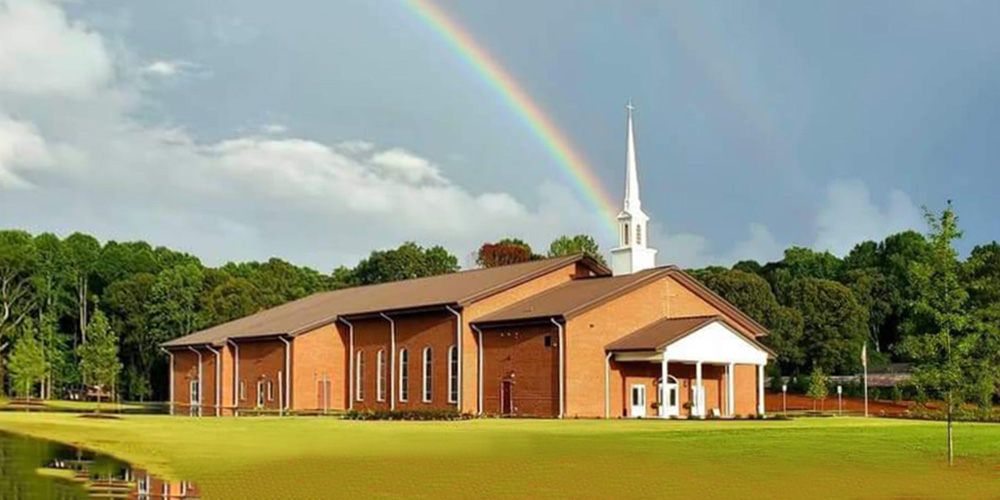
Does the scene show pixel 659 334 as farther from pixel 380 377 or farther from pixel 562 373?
pixel 380 377

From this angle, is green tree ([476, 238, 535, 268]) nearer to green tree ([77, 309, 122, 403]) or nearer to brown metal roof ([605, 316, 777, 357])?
green tree ([77, 309, 122, 403])

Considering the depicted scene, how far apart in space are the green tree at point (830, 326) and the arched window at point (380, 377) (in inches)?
1814

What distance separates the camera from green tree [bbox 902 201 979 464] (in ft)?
89.7

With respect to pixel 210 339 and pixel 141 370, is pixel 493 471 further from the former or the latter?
pixel 141 370

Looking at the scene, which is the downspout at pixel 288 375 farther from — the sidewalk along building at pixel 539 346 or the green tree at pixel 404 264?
the green tree at pixel 404 264

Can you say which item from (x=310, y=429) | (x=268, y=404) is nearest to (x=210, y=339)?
(x=268, y=404)

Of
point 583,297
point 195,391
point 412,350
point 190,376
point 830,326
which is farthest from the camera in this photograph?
point 830,326

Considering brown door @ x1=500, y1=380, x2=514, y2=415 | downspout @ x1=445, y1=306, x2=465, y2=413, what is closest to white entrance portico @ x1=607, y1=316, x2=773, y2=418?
brown door @ x1=500, y1=380, x2=514, y2=415

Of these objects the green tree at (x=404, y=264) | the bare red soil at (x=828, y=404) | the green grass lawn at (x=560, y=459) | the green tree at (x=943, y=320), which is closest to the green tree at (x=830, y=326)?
Answer: the bare red soil at (x=828, y=404)

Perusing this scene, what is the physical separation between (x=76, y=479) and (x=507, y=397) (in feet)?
115

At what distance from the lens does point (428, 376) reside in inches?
2379

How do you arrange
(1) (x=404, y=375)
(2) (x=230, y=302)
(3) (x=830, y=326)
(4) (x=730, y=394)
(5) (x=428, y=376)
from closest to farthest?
(4) (x=730, y=394) → (5) (x=428, y=376) → (1) (x=404, y=375) → (2) (x=230, y=302) → (3) (x=830, y=326)

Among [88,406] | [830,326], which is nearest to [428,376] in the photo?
[88,406]

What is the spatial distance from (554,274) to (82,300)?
6664 centimetres
